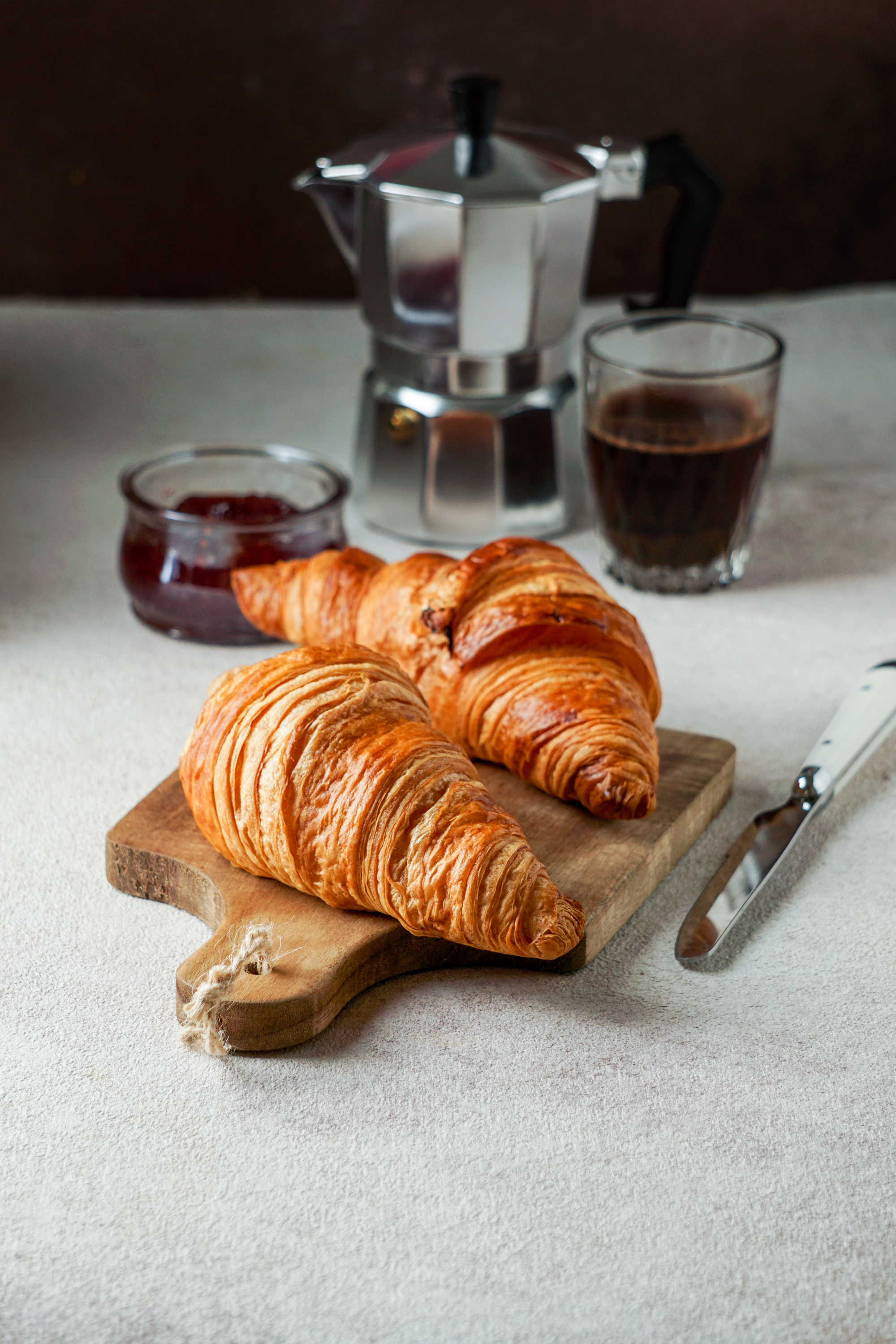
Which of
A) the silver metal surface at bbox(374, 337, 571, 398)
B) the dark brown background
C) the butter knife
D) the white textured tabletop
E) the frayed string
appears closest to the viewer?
the white textured tabletop

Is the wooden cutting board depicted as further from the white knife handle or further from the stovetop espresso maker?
the stovetop espresso maker

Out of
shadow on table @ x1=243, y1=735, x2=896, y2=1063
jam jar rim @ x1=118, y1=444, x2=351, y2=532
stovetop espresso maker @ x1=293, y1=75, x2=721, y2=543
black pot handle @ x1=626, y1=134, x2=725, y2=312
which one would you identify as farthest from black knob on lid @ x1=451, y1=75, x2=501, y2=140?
shadow on table @ x1=243, y1=735, x2=896, y2=1063

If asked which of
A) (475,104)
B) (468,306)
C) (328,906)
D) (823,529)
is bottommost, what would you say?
(823,529)

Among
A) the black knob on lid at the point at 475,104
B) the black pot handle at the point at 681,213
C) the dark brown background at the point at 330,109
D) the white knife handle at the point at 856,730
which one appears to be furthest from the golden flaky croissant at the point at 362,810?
the dark brown background at the point at 330,109

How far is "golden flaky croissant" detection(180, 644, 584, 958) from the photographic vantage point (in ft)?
2.31

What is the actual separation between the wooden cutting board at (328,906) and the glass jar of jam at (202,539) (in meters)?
0.29

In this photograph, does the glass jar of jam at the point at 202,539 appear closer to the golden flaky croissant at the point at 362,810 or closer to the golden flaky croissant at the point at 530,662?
the golden flaky croissant at the point at 530,662

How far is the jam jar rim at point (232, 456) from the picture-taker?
110 cm

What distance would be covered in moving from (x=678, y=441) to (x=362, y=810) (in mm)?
580

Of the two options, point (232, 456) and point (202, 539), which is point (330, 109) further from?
point (202, 539)

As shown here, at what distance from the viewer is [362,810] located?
72 centimetres

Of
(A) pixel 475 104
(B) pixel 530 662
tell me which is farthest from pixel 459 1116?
(A) pixel 475 104

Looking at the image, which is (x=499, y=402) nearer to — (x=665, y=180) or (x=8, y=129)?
(x=665, y=180)

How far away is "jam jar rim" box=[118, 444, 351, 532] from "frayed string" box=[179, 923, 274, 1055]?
457 mm
